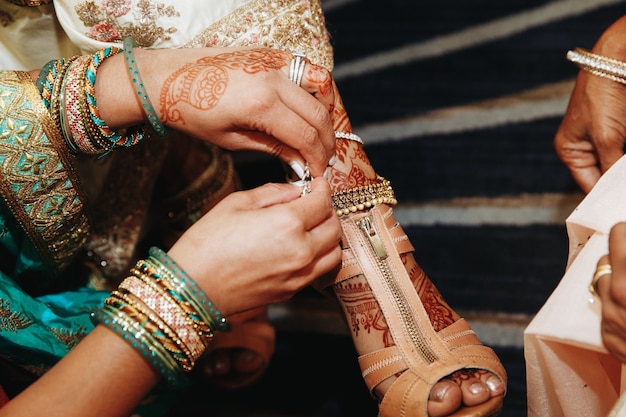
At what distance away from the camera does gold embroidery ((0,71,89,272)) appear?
758 mm

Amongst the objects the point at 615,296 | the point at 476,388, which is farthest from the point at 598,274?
the point at 476,388

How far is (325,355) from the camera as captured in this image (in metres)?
1.14

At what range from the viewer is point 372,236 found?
84 cm

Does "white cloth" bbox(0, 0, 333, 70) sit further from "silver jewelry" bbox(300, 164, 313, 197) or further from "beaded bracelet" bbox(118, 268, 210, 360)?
"beaded bracelet" bbox(118, 268, 210, 360)

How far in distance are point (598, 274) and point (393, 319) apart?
307mm

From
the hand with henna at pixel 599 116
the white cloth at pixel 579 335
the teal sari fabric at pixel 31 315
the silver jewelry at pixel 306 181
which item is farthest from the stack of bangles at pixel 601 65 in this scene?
the teal sari fabric at pixel 31 315

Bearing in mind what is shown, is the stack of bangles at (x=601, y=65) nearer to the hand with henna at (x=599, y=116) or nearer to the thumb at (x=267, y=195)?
the hand with henna at (x=599, y=116)

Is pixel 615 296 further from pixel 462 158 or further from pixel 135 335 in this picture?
pixel 462 158

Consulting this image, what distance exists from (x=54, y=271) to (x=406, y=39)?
1.19 metres

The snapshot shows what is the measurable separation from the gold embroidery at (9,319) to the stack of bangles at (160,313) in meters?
0.24

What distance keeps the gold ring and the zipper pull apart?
31 centimetres

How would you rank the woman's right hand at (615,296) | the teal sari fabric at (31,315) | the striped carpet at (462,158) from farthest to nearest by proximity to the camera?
1. the striped carpet at (462,158)
2. the teal sari fabric at (31,315)
3. the woman's right hand at (615,296)

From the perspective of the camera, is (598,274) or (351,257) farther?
(351,257)

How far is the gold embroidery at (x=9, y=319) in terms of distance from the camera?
2.55 feet
